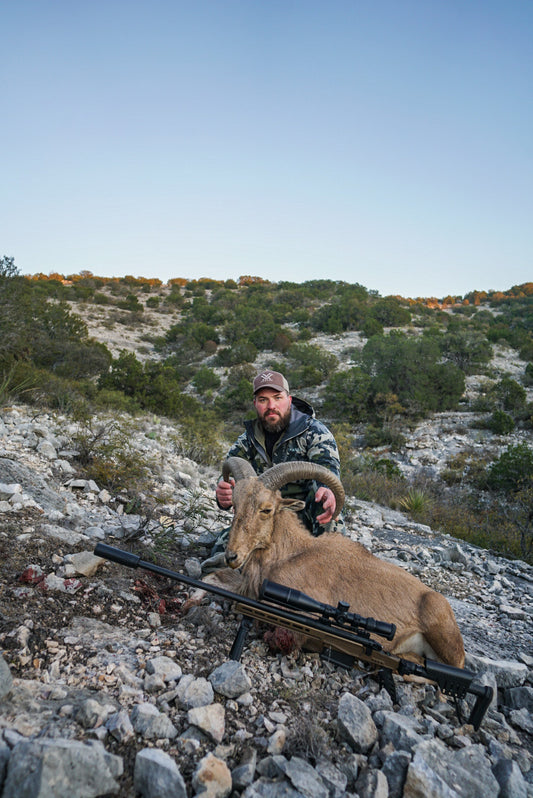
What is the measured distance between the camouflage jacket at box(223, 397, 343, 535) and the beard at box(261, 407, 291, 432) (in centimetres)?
7

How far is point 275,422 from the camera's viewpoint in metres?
5.41

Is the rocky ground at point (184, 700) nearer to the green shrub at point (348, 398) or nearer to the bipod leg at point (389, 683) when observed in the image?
the bipod leg at point (389, 683)

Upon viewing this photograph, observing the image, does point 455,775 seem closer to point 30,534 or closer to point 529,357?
point 30,534

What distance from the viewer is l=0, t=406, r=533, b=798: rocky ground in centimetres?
211

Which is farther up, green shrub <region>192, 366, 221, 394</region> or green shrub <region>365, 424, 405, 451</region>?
green shrub <region>192, 366, 221, 394</region>

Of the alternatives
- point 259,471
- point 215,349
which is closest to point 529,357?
point 215,349

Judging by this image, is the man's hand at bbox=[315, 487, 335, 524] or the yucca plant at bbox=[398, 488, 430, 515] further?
the yucca plant at bbox=[398, 488, 430, 515]

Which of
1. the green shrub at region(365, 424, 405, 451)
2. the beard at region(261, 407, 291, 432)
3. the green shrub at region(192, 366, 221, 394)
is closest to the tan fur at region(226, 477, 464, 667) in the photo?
the beard at region(261, 407, 291, 432)

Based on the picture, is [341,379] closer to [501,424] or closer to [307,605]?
[501,424]

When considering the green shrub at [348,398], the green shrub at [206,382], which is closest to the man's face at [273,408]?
the green shrub at [348,398]

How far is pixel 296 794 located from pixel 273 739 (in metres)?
0.38

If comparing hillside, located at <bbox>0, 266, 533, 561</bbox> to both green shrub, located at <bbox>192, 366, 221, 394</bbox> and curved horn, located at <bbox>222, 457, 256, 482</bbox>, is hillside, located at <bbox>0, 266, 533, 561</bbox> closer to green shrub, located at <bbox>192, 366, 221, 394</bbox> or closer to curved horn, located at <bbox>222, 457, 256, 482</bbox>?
green shrub, located at <bbox>192, 366, 221, 394</bbox>

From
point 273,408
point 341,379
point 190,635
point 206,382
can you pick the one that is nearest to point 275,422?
point 273,408

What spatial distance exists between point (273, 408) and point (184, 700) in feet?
10.5
